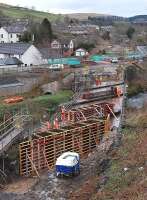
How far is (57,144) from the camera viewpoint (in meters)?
33.5

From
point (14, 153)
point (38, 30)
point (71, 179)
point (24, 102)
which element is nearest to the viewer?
point (71, 179)

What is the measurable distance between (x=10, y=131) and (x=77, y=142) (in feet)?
16.6

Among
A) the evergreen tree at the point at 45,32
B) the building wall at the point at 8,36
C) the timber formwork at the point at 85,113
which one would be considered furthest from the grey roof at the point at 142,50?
the timber formwork at the point at 85,113

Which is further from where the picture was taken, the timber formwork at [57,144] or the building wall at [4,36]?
the building wall at [4,36]

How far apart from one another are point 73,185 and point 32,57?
4691cm

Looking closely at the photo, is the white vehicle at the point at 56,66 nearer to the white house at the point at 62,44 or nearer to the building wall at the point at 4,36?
the white house at the point at 62,44

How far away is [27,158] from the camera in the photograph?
3106 centimetres

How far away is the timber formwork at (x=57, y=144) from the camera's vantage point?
31.2 metres

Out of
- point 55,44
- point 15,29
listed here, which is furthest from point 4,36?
point 55,44

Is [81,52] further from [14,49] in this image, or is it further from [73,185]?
[73,185]

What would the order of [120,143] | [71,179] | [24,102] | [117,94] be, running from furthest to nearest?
[117,94]
[24,102]
[120,143]
[71,179]

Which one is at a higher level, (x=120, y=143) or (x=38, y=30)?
(x=38, y=30)

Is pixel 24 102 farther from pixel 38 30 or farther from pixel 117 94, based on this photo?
pixel 38 30

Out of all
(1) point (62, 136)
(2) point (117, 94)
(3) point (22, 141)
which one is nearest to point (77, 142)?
(1) point (62, 136)
